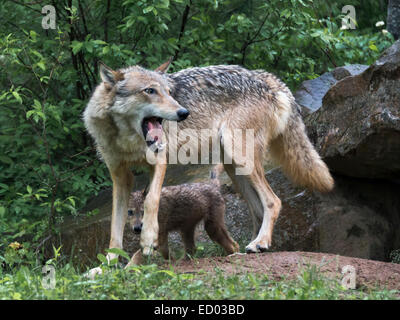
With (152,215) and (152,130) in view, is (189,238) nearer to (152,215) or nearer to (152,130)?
(152,215)

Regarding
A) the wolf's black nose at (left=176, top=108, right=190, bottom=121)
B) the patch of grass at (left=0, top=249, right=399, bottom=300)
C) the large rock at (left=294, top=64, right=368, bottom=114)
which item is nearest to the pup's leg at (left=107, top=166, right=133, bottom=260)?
the wolf's black nose at (left=176, top=108, right=190, bottom=121)

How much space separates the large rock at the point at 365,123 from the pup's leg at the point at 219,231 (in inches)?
52.9

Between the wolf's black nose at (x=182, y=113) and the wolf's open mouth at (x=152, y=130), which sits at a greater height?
the wolf's black nose at (x=182, y=113)

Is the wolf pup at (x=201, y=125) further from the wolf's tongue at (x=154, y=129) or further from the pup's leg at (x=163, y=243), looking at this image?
the pup's leg at (x=163, y=243)

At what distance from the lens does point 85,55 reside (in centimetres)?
774

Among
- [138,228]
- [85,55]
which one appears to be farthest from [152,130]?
[85,55]

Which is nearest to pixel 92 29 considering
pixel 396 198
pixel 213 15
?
pixel 213 15

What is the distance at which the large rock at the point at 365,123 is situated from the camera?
18.2 ft

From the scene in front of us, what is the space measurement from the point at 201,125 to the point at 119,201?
3.80 ft

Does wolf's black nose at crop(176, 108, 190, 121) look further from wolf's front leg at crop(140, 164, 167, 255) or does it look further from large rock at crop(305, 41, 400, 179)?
large rock at crop(305, 41, 400, 179)

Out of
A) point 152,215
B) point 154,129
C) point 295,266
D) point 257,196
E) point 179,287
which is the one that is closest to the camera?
point 179,287

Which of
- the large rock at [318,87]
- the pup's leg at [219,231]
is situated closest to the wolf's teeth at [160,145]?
the pup's leg at [219,231]

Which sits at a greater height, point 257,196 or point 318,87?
point 318,87

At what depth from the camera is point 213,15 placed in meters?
9.16
